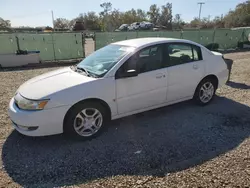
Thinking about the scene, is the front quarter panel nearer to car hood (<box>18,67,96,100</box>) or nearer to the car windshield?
car hood (<box>18,67,96,100</box>)

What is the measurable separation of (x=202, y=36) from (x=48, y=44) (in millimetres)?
11249

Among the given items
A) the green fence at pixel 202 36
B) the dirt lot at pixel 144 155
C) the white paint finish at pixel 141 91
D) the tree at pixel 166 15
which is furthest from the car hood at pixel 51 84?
the tree at pixel 166 15

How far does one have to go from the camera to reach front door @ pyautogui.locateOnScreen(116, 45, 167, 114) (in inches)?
137

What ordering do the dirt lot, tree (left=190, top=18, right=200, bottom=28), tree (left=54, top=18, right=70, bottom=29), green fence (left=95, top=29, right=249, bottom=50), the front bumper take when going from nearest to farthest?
the dirt lot < the front bumper < green fence (left=95, top=29, right=249, bottom=50) < tree (left=190, top=18, right=200, bottom=28) < tree (left=54, top=18, right=70, bottom=29)

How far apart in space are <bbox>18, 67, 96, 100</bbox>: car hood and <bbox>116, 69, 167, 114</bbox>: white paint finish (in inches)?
23.1

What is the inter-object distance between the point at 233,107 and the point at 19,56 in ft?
32.5

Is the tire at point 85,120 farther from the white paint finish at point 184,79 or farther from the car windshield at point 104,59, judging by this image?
the white paint finish at point 184,79

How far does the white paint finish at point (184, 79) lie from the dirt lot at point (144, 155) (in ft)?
1.51

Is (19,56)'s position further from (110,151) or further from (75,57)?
A: (110,151)

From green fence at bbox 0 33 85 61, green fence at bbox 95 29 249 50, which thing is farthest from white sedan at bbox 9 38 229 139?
green fence at bbox 95 29 249 50

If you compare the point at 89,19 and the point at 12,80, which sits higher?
the point at 89,19

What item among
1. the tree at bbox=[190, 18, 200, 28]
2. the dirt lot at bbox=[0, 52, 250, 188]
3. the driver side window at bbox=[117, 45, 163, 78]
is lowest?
the dirt lot at bbox=[0, 52, 250, 188]

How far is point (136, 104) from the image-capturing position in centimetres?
368

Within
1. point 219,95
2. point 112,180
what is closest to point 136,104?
point 112,180
